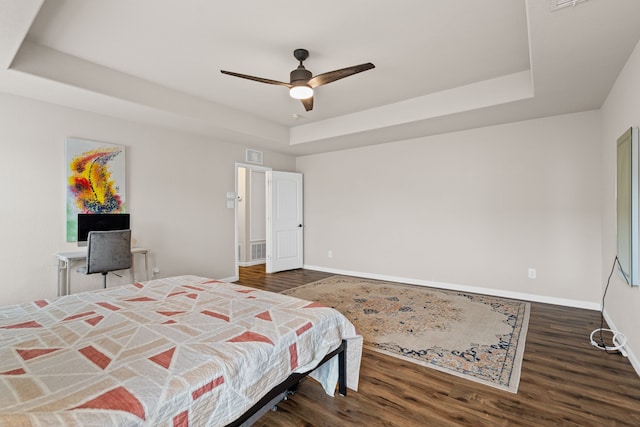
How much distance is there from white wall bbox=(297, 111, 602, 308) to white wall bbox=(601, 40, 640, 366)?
0.31 meters

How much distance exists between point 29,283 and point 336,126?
428 centimetres

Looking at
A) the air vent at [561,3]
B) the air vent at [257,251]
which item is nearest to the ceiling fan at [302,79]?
the air vent at [561,3]

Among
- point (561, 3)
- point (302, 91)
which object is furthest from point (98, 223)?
point (561, 3)

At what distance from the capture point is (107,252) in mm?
3391

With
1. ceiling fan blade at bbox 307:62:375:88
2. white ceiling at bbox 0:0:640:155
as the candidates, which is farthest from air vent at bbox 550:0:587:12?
ceiling fan blade at bbox 307:62:375:88

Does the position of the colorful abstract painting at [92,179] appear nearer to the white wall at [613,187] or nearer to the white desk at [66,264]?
the white desk at [66,264]

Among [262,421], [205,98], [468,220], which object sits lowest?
[262,421]

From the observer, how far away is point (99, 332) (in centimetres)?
155

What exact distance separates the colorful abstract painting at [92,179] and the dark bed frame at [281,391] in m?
3.24

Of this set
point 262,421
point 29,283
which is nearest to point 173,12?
point 262,421

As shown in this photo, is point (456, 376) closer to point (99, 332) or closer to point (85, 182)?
point (99, 332)

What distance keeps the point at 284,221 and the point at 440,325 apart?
3.68 meters

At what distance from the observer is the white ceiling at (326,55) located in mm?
2273

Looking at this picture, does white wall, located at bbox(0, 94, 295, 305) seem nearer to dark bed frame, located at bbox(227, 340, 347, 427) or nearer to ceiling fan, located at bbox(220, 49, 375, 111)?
ceiling fan, located at bbox(220, 49, 375, 111)
